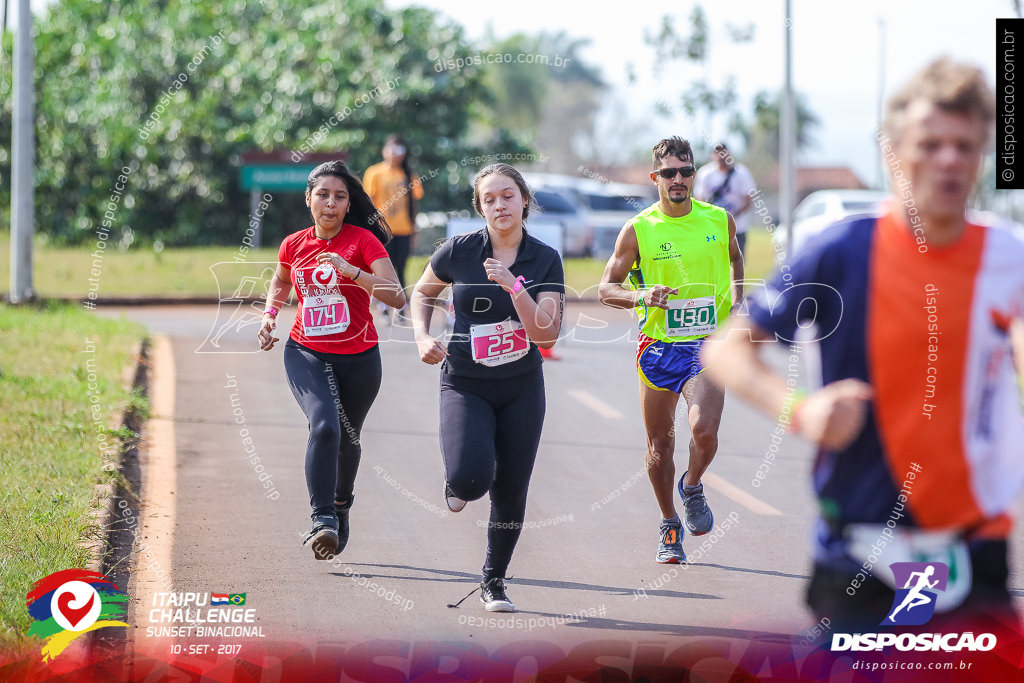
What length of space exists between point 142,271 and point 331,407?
15584 mm

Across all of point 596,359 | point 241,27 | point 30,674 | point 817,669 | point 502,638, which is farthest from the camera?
point 241,27

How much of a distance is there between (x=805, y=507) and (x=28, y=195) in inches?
388

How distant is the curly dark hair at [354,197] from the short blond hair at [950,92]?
325 centimetres

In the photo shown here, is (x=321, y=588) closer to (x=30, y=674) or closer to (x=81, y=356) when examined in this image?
(x=30, y=674)

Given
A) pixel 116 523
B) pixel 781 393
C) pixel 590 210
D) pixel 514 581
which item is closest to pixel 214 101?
pixel 590 210

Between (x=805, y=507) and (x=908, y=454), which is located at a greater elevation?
(x=908, y=454)

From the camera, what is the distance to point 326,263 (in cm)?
564

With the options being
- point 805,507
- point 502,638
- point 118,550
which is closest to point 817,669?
point 502,638

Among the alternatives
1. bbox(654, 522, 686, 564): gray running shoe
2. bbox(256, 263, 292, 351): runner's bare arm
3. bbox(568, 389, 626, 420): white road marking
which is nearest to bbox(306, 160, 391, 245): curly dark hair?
bbox(256, 263, 292, 351): runner's bare arm

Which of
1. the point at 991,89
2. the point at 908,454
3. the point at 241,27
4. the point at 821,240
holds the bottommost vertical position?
the point at 908,454

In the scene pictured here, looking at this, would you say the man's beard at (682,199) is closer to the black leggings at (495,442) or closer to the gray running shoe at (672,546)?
the black leggings at (495,442)

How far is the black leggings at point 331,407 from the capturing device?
5641 millimetres

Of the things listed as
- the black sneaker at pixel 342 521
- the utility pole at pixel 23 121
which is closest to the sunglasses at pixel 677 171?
the black sneaker at pixel 342 521

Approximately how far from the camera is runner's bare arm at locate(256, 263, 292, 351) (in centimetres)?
573
